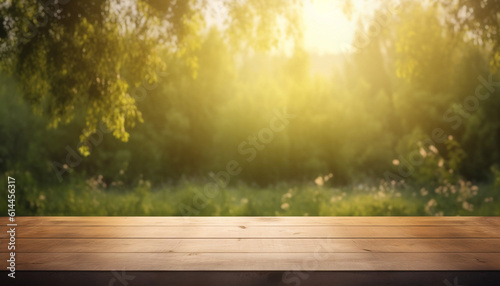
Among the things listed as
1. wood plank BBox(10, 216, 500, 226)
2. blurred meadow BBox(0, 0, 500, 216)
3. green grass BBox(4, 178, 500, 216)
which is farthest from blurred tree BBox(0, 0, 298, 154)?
green grass BBox(4, 178, 500, 216)

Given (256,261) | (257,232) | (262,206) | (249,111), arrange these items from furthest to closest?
(249,111) < (262,206) < (257,232) < (256,261)

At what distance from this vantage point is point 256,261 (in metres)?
2.44

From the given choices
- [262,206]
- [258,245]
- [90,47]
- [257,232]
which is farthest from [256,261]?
[262,206]

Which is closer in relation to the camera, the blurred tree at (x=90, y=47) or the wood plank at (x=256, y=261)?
the wood plank at (x=256, y=261)

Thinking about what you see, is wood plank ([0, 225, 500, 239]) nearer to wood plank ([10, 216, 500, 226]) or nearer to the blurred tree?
wood plank ([10, 216, 500, 226])

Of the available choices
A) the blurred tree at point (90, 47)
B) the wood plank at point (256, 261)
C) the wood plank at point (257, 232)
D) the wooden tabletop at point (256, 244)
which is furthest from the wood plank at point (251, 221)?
the blurred tree at point (90, 47)

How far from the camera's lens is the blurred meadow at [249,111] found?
656cm

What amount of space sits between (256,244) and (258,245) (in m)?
0.03

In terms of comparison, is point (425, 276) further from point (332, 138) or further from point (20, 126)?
point (20, 126)

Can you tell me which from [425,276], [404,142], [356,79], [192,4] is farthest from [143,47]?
[356,79]

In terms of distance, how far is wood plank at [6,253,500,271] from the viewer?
231 cm

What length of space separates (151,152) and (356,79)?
1254 cm

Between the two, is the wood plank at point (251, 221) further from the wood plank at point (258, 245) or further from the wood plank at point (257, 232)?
the wood plank at point (258, 245)

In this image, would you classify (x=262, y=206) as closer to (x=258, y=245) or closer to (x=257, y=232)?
(x=257, y=232)
